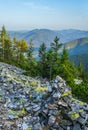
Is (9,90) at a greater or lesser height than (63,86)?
lesser

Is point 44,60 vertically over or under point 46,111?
under

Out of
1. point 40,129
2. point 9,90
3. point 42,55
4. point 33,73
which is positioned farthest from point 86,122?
point 42,55

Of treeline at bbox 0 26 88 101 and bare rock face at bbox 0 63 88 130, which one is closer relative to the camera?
bare rock face at bbox 0 63 88 130

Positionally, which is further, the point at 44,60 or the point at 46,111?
the point at 44,60

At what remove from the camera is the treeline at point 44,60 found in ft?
203

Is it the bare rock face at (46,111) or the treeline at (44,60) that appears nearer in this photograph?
the bare rock face at (46,111)

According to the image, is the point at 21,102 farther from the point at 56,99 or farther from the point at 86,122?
the point at 86,122

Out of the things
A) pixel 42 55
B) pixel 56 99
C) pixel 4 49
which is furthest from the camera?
pixel 4 49

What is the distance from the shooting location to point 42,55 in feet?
253

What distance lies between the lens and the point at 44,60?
230ft

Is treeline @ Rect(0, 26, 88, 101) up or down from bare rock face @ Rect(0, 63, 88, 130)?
down

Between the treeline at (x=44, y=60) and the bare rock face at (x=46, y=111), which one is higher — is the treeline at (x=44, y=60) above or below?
below

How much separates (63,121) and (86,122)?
2.16m

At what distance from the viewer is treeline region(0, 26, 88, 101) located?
2430 inches
